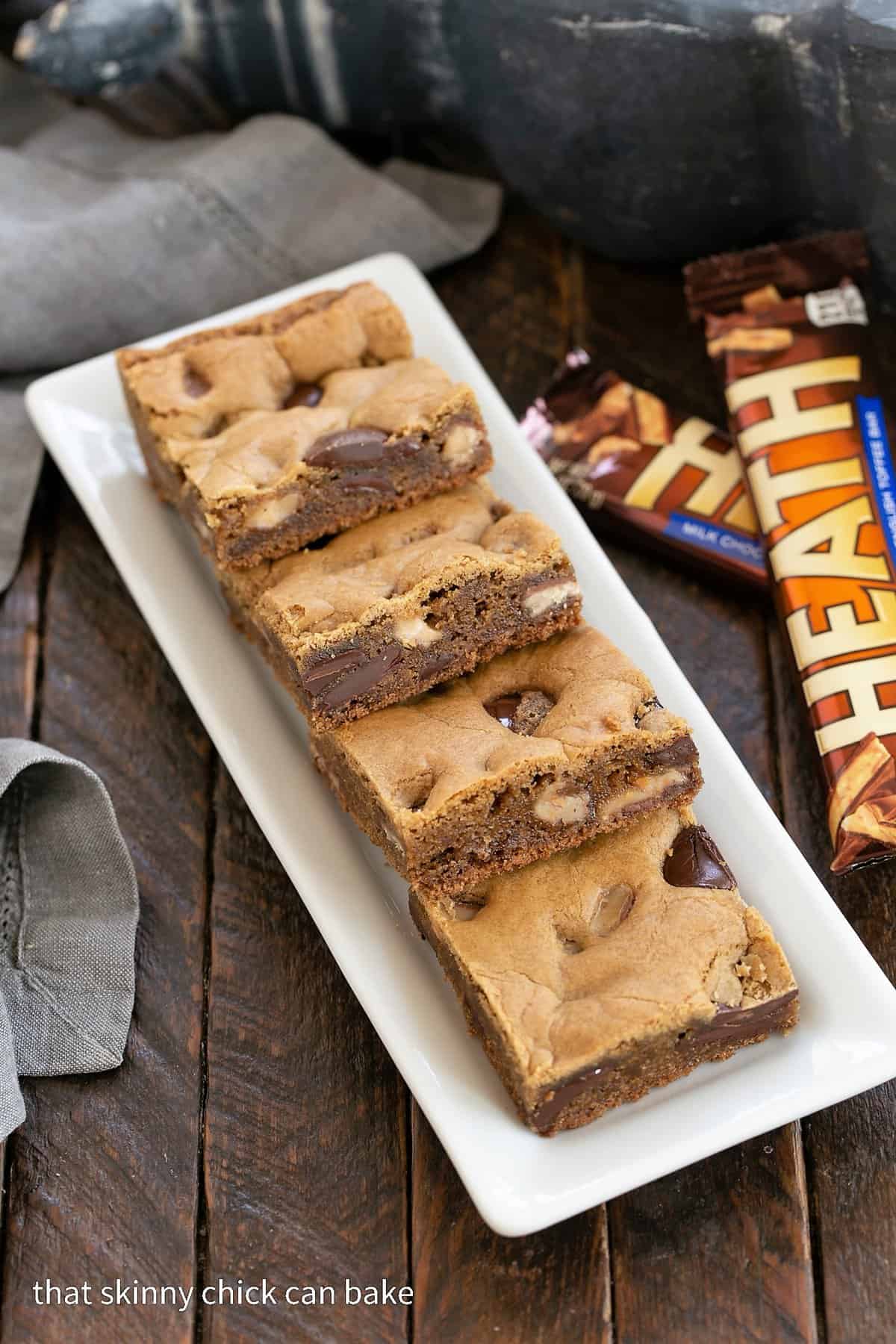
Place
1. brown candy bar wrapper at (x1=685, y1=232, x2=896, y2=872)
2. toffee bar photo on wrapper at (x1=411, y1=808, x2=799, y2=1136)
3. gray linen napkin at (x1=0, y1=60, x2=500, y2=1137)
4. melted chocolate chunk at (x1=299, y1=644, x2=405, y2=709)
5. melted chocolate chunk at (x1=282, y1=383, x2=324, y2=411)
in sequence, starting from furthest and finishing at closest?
1. gray linen napkin at (x1=0, y1=60, x2=500, y2=1137)
2. melted chocolate chunk at (x1=282, y1=383, x2=324, y2=411)
3. brown candy bar wrapper at (x1=685, y1=232, x2=896, y2=872)
4. melted chocolate chunk at (x1=299, y1=644, x2=405, y2=709)
5. toffee bar photo on wrapper at (x1=411, y1=808, x2=799, y2=1136)

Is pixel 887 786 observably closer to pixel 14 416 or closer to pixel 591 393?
pixel 591 393

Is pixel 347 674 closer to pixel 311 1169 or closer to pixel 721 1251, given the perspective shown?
pixel 311 1169

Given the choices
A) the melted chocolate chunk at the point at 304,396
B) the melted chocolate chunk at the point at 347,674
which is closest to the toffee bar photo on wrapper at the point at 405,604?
the melted chocolate chunk at the point at 347,674

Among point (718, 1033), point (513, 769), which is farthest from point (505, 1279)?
point (513, 769)

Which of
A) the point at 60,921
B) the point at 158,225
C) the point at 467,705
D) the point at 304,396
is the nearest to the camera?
the point at 467,705

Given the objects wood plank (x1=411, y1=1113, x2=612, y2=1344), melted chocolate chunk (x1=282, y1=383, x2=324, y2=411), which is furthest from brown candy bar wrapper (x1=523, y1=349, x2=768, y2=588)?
wood plank (x1=411, y1=1113, x2=612, y2=1344)

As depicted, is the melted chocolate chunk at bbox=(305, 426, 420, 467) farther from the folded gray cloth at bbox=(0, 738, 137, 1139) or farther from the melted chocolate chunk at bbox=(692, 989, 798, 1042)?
the melted chocolate chunk at bbox=(692, 989, 798, 1042)
